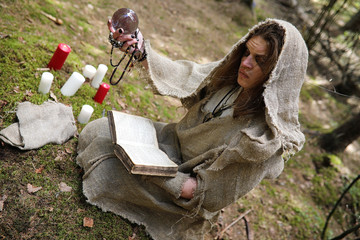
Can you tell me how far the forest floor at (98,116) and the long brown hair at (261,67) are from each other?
0.82m

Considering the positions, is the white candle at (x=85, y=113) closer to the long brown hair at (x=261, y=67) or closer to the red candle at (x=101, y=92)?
the red candle at (x=101, y=92)

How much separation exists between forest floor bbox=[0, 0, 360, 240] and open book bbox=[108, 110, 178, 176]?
70cm

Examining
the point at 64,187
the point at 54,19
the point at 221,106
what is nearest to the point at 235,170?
the point at 221,106

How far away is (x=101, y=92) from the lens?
364 cm

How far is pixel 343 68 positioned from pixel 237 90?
687 centimetres

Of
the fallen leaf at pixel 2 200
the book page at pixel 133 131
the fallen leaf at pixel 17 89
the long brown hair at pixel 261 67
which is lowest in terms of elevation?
the fallen leaf at pixel 2 200

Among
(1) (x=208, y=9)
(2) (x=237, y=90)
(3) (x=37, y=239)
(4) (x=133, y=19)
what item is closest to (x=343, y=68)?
(1) (x=208, y=9)

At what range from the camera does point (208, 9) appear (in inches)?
343

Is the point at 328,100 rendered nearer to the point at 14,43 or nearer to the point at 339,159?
the point at 339,159

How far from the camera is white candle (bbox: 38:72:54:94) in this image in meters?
3.14

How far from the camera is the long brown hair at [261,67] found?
2.21 m

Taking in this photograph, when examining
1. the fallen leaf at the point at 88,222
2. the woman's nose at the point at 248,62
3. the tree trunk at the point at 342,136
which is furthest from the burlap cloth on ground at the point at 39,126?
the tree trunk at the point at 342,136

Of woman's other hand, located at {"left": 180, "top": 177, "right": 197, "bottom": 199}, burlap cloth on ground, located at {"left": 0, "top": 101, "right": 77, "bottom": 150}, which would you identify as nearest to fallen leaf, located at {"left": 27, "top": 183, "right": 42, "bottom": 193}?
burlap cloth on ground, located at {"left": 0, "top": 101, "right": 77, "bottom": 150}

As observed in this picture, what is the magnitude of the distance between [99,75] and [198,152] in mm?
1766
